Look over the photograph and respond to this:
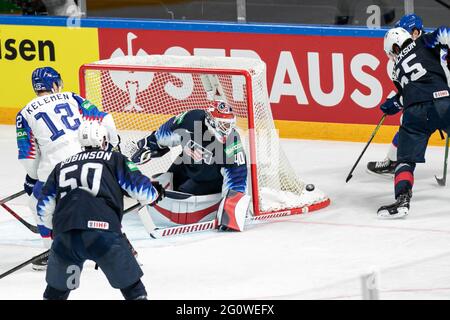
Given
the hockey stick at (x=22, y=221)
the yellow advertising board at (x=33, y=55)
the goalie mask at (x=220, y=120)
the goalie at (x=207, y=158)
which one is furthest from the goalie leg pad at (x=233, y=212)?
the yellow advertising board at (x=33, y=55)

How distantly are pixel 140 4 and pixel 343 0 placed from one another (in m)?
1.95

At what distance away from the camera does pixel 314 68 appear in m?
11.0

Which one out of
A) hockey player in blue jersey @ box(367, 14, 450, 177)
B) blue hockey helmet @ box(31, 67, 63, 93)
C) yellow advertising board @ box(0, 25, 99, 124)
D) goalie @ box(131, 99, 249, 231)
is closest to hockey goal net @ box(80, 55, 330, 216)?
goalie @ box(131, 99, 249, 231)

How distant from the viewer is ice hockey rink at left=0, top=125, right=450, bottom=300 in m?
7.32

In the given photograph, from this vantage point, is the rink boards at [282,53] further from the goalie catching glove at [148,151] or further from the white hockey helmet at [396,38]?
the goalie catching glove at [148,151]

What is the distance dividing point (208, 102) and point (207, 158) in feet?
2.58

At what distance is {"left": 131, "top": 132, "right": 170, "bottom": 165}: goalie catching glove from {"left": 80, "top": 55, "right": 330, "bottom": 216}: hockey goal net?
0.41m

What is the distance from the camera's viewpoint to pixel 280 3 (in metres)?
11.3

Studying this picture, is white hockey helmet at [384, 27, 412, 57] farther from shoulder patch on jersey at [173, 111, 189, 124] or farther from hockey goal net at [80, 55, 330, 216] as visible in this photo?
shoulder patch on jersey at [173, 111, 189, 124]

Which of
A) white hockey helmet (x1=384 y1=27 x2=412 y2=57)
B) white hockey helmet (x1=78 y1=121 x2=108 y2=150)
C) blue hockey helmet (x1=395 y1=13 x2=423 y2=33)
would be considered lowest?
white hockey helmet (x1=384 y1=27 x2=412 y2=57)

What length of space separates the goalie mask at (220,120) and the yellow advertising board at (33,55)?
3343 mm

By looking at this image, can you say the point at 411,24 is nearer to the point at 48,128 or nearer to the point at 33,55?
the point at 48,128

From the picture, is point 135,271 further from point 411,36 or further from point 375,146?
point 375,146

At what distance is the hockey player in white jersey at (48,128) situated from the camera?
7.90m
